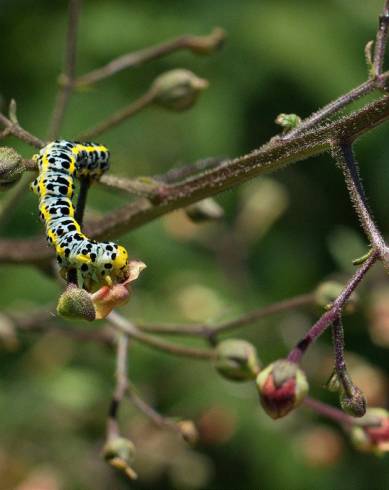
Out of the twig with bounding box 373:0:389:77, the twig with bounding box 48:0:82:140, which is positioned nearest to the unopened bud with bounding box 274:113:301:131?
the twig with bounding box 373:0:389:77

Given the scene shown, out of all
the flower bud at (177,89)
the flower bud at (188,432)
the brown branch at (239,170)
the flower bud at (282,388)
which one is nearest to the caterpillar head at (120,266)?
the brown branch at (239,170)

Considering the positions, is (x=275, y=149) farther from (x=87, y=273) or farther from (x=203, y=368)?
(x=203, y=368)

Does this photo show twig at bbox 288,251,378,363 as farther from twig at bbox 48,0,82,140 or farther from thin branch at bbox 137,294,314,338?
twig at bbox 48,0,82,140

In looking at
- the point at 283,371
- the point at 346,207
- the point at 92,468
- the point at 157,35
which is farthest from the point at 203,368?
the point at 283,371

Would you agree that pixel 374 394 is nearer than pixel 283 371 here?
No

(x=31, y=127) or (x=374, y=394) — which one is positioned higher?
(x=31, y=127)

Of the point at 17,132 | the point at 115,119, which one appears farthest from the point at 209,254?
the point at 17,132

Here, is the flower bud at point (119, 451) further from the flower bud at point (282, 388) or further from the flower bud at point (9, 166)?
the flower bud at point (9, 166)

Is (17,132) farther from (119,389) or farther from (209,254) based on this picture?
(209,254)
